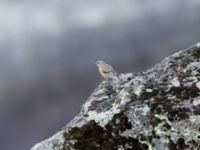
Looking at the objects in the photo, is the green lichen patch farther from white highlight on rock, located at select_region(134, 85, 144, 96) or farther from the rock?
white highlight on rock, located at select_region(134, 85, 144, 96)

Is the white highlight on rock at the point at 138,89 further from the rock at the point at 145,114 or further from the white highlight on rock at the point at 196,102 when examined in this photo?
the white highlight on rock at the point at 196,102

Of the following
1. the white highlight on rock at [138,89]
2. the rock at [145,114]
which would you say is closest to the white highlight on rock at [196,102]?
the rock at [145,114]

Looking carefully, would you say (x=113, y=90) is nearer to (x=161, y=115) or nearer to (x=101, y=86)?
(x=101, y=86)

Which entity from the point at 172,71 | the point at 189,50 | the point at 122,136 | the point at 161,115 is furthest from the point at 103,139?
the point at 189,50

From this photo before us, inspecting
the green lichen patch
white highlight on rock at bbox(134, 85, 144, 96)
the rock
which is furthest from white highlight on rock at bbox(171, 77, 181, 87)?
the green lichen patch

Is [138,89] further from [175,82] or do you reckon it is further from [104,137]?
[104,137]

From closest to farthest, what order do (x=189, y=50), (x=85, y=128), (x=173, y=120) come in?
(x=173, y=120) → (x=85, y=128) → (x=189, y=50)

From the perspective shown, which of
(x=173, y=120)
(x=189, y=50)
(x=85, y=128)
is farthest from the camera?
(x=189, y=50)

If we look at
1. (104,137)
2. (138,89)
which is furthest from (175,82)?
(104,137)
